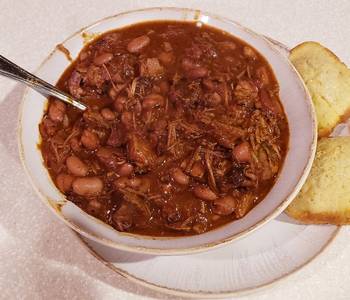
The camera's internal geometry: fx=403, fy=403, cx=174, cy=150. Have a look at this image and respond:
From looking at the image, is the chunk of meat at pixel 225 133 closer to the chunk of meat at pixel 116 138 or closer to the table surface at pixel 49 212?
the chunk of meat at pixel 116 138

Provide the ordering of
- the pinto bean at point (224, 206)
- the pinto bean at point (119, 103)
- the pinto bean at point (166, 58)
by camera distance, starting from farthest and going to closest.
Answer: the pinto bean at point (166, 58) < the pinto bean at point (119, 103) < the pinto bean at point (224, 206)

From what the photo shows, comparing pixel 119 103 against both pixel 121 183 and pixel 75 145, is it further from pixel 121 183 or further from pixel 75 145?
pixel 121 183

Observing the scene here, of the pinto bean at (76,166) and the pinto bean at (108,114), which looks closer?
the pinto bean at (76,166)

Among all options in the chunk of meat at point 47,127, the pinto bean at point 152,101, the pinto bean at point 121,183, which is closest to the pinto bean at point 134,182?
the pinto bean at point 121,183

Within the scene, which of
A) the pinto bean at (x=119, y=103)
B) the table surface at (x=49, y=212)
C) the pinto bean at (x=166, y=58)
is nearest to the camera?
the table surface at (x=49, y=212)

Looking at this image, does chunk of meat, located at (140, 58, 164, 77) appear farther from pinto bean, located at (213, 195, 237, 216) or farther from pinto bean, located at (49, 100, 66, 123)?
pinto bean, located at (213, 195, 237, 216)

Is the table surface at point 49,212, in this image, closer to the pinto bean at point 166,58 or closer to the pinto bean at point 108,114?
the pinto bean at point 108,114

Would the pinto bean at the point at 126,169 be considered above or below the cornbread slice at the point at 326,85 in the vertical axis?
below
